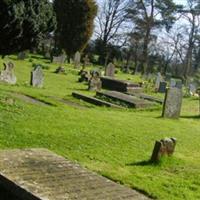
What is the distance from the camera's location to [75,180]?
14.8ft

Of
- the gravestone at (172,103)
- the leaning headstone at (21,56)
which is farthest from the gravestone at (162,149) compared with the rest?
the leaning headstone at (21,56)

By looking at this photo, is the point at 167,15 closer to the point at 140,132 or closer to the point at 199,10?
the point at 199,10

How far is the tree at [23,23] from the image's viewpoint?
10062 millimetres

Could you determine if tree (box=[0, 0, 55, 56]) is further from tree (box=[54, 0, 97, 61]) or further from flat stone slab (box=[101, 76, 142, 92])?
tree (box=[54, 0, 97, 61])

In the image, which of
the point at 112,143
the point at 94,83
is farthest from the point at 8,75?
the point at 112,143

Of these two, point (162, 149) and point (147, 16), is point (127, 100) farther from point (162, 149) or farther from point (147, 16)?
point (147, 16)

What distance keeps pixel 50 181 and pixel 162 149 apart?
3.65 m

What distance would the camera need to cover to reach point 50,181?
172 inches

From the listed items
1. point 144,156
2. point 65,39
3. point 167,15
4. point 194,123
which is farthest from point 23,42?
point 167,15

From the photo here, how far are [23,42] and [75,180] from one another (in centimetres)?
694

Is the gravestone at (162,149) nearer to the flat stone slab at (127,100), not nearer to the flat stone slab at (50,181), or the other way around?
the flat stone slab at (50,181)

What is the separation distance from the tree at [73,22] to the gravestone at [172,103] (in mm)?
30332

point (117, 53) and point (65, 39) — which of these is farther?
point (117, 53)

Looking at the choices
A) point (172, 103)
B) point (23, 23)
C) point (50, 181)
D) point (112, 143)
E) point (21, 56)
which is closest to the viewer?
point (50, 181)
